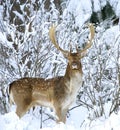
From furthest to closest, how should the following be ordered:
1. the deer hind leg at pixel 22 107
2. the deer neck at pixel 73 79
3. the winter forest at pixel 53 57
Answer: the winter forest at pixel 53 57 < the deer hind leg at pixel 22 107 < the deer neck at pixel 73 79

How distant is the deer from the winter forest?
325mm

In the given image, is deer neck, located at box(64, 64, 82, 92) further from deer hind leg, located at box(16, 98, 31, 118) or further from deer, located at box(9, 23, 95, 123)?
deer hind leg, located at box(16, 98, 31, 118)

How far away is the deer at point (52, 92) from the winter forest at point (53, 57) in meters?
0.32

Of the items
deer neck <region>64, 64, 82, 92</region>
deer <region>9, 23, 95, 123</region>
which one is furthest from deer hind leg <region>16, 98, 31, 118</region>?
deer neck <region>64, 64, 82, 92</region>

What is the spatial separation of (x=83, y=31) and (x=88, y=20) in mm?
1354

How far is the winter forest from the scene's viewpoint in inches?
396

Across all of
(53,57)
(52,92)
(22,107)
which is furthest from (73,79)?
(53,57)

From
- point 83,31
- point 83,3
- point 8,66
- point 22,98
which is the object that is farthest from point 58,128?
point 83,3

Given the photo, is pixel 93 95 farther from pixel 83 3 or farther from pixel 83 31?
pixel 83 3

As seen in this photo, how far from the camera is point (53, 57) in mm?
10664

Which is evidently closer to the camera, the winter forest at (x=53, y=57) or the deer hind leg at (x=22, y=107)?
the deer hind leg at (x=22, y=107)

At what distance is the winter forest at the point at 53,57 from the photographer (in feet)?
33.0

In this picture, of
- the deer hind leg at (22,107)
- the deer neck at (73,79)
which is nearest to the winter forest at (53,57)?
the deer hind leg at (22,107)

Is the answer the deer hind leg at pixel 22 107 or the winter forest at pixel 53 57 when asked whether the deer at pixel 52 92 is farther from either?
the winter forest at pixel 53 57
